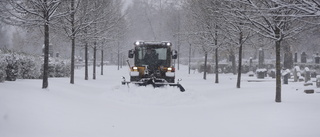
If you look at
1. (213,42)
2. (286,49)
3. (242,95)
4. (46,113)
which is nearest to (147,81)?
(242,95)

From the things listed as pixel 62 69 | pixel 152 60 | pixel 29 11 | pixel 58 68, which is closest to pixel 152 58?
pixel 152 60

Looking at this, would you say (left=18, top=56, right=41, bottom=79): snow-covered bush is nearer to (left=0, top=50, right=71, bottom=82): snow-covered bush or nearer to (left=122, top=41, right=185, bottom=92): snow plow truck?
(left=0, top=50, right=71, bottom=82): snow-covered bush

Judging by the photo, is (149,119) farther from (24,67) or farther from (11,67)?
(24,67)

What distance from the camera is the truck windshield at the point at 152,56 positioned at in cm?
1199

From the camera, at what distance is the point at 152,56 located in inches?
474

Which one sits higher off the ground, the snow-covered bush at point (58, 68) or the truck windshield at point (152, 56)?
the truck windshield at point (152, 56)

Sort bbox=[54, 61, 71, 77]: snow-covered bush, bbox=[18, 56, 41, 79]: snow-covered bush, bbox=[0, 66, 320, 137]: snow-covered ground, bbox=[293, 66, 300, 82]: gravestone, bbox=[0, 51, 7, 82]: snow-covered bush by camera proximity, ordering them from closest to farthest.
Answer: bbox=[0, 66, 320, 137]: snow-covered ground
bbox=[0, 51, 7, 82]: snow-covered bush
bbox=[18, 56, 41, 79]: snow-covered bush
bbox=[54, 61, 71, 77]: snow-covered bush
bbox=[293, 66, 300, 82]: gravestone

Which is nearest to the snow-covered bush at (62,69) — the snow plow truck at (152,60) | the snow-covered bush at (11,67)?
the snow-covered bush at (11,67)

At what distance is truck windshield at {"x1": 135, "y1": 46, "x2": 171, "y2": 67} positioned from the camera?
12.0 metres

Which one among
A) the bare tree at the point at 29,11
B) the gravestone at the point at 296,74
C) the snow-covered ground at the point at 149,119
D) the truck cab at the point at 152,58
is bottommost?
the snow-covered ground at the point at 149,119

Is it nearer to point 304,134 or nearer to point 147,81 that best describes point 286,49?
point 147,81

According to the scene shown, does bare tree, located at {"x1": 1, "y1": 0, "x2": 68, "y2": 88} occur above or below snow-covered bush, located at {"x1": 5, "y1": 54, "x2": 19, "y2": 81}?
above

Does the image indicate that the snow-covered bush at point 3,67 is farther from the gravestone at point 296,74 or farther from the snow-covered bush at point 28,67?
the gravestone at point 296,74

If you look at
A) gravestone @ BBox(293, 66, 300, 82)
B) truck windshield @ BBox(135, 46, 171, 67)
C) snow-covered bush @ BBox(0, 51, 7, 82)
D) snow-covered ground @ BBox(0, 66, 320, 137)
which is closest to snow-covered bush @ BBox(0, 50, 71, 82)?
snow-covered bush @ BBox(0, 51, 7, 82)
